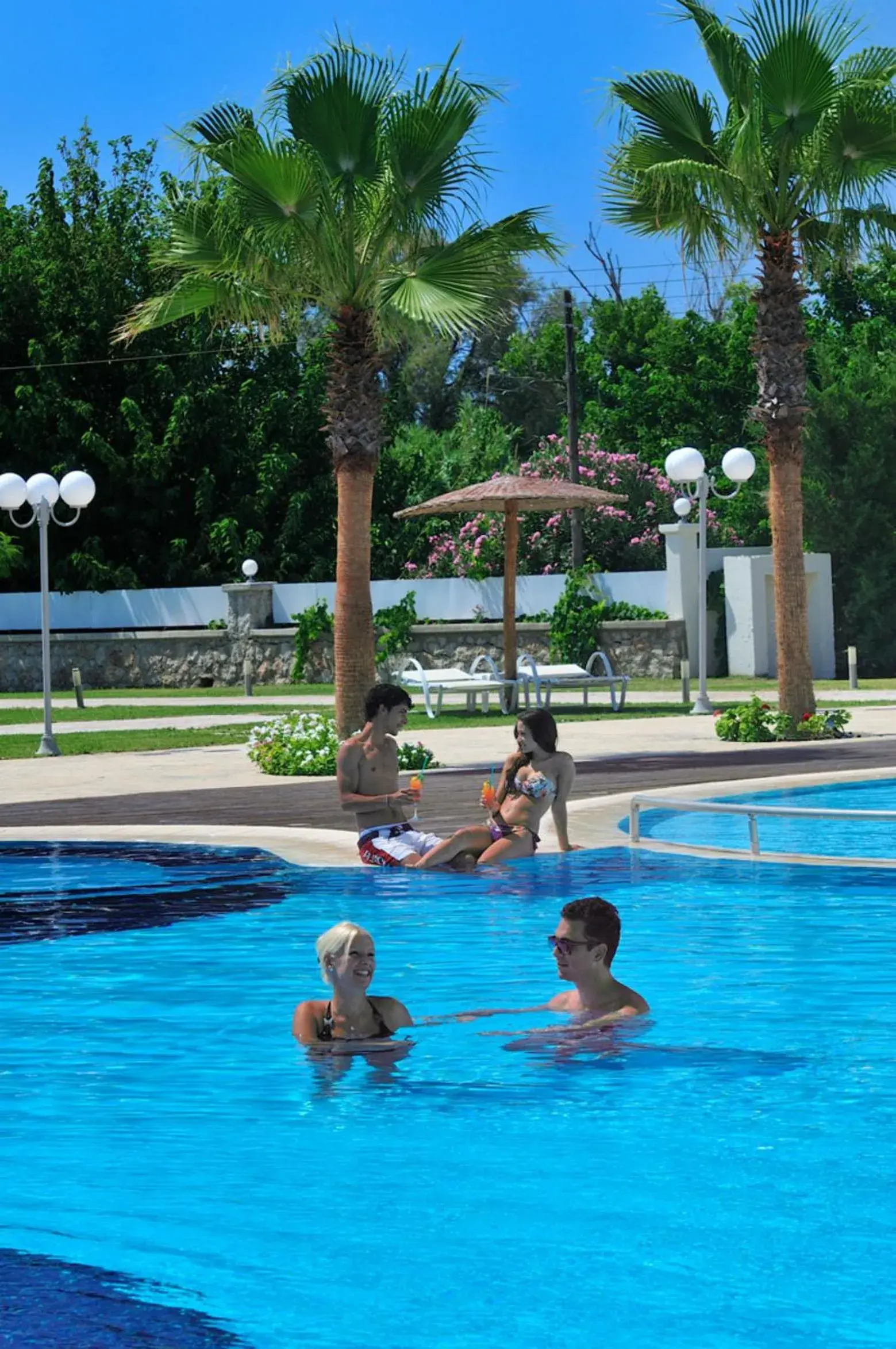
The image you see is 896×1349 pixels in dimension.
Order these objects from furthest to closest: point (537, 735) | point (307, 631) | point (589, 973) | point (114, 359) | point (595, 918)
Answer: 1. point (114, 359)
2. point (307, 631)
3. point (537, 735)
4. point (589, 973)
5. point (595, 918)

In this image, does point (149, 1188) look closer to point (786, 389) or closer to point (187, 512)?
point (786, 389)

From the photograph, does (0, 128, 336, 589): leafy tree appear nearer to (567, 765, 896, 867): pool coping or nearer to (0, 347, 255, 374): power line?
(0, 347, 255, 374): power line

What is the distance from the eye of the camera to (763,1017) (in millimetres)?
8805

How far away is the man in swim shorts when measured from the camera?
1171 centimetres

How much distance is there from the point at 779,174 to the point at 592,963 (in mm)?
14870

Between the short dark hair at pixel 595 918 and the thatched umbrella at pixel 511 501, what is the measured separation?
63.0ft

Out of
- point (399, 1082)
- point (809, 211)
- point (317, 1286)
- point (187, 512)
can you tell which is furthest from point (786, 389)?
point (187, 512)

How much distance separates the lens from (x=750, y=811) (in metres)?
11.6

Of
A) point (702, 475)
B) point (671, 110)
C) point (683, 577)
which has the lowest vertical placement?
point (683, 577)

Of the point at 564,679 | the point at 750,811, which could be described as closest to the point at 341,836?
the point at 750,811

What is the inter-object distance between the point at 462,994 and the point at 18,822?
6160 millimetres

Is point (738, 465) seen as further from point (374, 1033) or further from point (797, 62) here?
point (374, 1033)

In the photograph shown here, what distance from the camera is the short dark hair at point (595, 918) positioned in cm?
755

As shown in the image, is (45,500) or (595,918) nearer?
(595,918)
